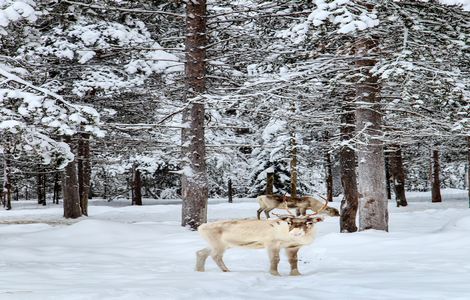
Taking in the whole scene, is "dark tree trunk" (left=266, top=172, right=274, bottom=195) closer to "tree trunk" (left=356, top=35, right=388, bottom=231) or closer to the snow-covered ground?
the snow-covered ground

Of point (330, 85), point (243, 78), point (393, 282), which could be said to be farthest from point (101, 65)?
point (393, 282)

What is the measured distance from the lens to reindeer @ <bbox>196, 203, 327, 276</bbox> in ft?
18.2

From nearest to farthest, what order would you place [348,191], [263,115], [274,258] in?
[274,258]
[263,115]
[348,191]

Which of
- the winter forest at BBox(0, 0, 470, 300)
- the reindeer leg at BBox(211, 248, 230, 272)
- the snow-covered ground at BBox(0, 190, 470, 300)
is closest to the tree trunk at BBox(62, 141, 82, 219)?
the winter forest at BBox(0, 0, 470, 300)

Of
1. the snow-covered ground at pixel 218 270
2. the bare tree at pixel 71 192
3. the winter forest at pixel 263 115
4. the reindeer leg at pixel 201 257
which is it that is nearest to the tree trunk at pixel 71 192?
the bare tree at pixel 71 192

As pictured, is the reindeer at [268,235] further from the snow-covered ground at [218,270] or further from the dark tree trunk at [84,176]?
the dark tree trunk at [84,176]

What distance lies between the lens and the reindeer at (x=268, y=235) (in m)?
5.55

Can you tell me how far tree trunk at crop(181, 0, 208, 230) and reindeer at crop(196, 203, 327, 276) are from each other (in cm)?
595

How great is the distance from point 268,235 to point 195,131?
21.3 feet

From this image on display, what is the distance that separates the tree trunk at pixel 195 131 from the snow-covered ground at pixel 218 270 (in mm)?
1227

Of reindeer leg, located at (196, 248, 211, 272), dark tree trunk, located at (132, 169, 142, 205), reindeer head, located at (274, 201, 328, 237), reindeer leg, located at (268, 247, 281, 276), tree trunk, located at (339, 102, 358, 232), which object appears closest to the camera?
reindeer head, located at (274, 201, 328, 237)

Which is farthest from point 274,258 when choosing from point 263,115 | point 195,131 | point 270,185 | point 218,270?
point 270,185

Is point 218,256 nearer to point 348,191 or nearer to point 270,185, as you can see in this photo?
point 348,191

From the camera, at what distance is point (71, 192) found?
18953mm
